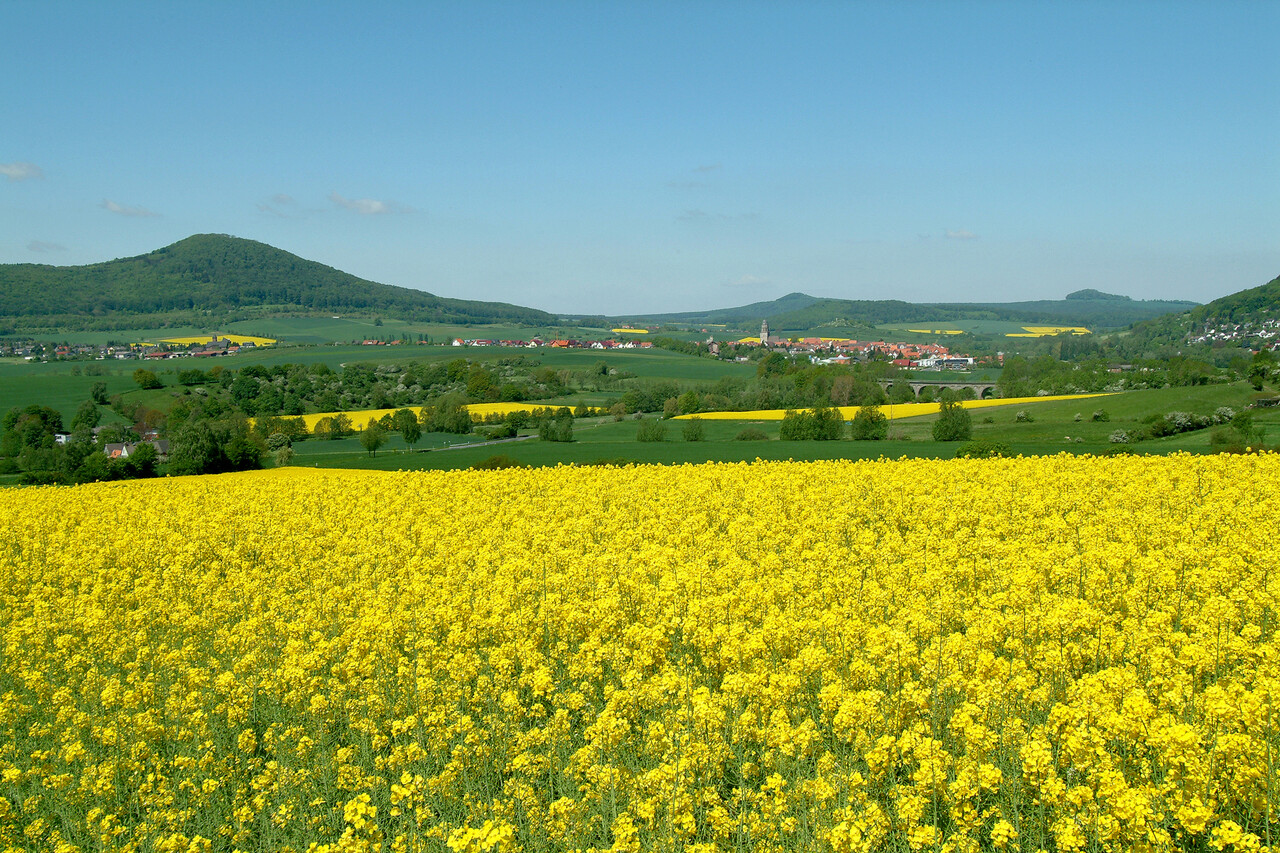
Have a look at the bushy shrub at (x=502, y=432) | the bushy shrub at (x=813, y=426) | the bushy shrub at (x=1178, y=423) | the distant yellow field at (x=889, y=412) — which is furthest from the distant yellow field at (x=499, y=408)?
the bushy shrub at (x=1178, y=423)

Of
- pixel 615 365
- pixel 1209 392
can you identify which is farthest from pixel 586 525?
pixel 615 365

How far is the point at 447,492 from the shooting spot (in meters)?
25.0

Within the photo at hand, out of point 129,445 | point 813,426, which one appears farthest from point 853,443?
point 129,445

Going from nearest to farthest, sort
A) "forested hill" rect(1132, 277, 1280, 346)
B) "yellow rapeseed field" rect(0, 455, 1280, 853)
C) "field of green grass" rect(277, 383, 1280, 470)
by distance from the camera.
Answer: "yellow rapeseed field" rect(0, 455, 1280, 853)
"field of green grass" rect(277, 383, 1280, 470)
"forested hill" rect(1132, 277, 1280, 346)

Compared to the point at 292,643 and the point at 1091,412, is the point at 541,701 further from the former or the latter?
the point at 1091,412

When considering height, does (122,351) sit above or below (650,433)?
above

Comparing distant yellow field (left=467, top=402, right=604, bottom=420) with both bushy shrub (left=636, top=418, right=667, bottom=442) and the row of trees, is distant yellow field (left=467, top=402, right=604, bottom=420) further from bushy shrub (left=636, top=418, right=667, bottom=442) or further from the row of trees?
the row of trees

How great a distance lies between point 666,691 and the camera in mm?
8359

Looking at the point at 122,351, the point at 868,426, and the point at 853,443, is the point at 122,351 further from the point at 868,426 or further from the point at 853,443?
the point at 853,443

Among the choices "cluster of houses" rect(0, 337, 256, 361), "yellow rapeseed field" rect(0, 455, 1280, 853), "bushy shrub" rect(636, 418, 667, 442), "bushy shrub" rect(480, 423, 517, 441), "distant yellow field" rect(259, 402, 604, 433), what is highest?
"cluster of houses" rect(0, 337, 256, 361)

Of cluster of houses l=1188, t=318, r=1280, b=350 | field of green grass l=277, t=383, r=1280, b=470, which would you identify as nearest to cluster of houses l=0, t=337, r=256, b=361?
field of green grass l=277, t=383, r=1280, b=470

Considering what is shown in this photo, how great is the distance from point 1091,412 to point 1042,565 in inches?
2356

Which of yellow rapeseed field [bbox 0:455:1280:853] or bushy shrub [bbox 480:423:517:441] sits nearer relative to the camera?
yellow rapeseed field [bbox 0:455:1280:853]

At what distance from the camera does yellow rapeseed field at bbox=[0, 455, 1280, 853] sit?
21.5 feet
